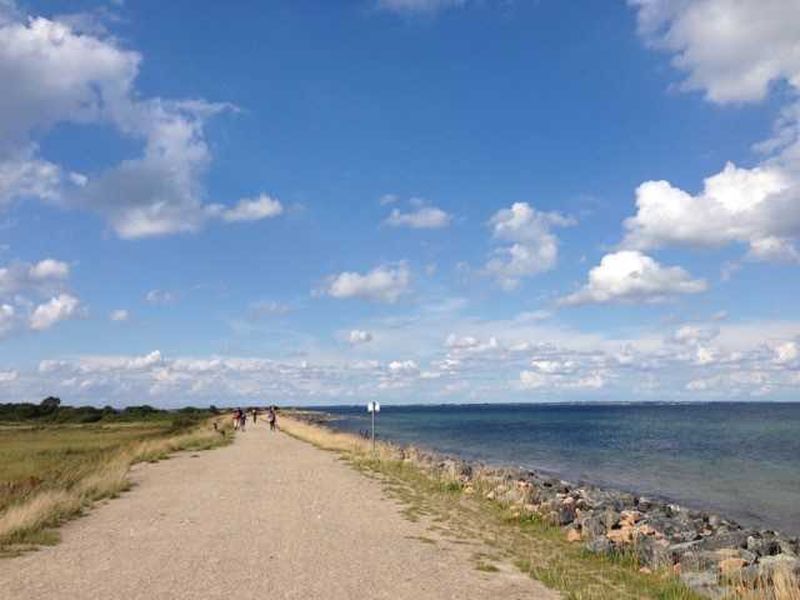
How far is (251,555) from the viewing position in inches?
463

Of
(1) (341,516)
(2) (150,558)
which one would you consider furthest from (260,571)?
(1) (341,516)

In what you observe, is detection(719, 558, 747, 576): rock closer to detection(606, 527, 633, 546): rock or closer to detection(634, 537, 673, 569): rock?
detection(634, 537, 673, 569): rock

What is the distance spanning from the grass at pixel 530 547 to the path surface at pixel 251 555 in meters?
0.53

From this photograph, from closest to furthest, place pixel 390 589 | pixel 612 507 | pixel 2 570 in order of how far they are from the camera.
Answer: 1. pixel 390 589
2. pixel 2 570
3. pixel 612 507

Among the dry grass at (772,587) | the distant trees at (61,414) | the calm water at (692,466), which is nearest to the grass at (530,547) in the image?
the dry grass at (772,587)

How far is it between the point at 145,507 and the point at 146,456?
14955mm

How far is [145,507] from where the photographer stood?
56.5 ft

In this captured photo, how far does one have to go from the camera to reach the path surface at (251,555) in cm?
966

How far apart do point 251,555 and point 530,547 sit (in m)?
4.82

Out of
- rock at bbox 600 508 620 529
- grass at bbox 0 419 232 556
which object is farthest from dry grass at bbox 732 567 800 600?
grass at bbox 0 419 232 556

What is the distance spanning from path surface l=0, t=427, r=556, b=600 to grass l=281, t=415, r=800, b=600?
53cm

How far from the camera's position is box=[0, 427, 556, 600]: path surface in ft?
31.7

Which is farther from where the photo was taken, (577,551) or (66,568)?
(577,551)

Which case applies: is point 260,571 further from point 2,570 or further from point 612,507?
point 612,507
